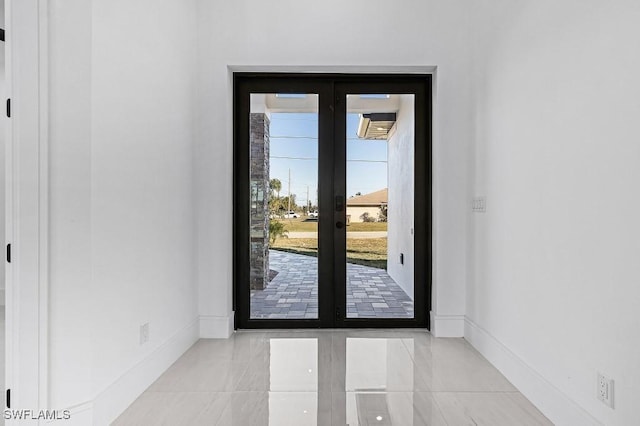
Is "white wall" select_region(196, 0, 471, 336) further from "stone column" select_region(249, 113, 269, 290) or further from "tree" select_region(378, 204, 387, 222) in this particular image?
"tree" select_region(378, 204, 387, 222)

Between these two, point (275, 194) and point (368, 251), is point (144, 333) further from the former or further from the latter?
point (368, 251)

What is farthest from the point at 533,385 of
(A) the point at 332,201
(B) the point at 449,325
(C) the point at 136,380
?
(C) the point at 136,380

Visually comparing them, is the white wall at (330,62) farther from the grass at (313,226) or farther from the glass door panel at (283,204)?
the grass at (313,226)

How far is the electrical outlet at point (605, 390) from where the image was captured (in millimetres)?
1599

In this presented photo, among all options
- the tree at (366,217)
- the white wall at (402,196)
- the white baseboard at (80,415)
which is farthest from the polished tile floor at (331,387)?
the tree at (366,217)

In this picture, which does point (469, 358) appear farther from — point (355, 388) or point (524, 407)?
point (355, 388)

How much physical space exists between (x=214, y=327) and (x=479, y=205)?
2.27 metres

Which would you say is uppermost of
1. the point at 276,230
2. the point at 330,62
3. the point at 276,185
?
the point at 330,62

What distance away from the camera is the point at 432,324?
334cm

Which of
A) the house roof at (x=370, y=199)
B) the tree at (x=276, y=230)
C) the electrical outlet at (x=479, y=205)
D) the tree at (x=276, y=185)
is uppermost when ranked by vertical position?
the tree at (x=276, y=185)

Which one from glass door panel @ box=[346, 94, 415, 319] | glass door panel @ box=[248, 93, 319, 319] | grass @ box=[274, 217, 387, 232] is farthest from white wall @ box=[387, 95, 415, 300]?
glass door panel @ box=[248, 93, 319, 319]

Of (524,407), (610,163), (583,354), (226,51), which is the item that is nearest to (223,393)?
(524,407)

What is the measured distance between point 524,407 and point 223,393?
1608 millimetres

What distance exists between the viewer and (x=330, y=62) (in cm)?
327
